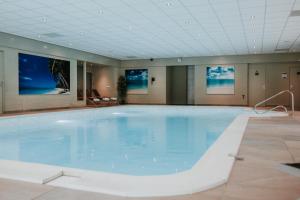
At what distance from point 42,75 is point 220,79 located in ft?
35.5

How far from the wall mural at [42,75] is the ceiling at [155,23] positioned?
106cm

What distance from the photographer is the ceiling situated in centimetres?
765

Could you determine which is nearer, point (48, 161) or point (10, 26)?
point (48, 161)

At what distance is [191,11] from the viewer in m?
8.21

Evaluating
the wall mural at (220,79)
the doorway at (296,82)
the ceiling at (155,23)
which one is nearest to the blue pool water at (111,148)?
the ceiling at (155,23)

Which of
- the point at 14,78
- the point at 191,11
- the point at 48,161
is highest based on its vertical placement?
the point at 191,11

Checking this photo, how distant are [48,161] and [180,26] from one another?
7532mm

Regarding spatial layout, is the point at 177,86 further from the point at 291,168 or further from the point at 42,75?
the point at 291,168

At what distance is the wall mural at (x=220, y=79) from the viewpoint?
18.0 m

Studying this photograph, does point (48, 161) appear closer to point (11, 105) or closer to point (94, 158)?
point (94, 158)

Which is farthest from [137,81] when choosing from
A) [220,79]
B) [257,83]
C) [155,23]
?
[155,23]

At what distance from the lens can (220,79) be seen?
59.7 ft

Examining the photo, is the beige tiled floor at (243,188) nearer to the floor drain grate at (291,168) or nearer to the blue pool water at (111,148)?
the floor drain grate at (291,168)

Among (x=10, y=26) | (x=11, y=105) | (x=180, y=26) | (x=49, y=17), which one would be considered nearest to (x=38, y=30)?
(x=10, y=26)
